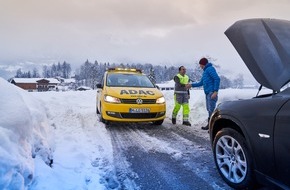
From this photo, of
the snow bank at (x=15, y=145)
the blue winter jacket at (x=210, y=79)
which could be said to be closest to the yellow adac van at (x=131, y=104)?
the blue winter jacket at (x=210, y=79)

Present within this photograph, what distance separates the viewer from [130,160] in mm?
5035

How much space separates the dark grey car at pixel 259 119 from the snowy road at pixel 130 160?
1.75 ft

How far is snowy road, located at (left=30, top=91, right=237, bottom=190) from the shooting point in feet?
12.7

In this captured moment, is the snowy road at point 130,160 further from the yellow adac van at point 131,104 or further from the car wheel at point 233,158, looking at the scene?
the yellow adac van at point 131,104

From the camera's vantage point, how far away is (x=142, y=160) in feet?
16.5

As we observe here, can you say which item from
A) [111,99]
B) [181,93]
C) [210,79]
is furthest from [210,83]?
[111,99]

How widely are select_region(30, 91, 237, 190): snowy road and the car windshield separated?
1.70 m

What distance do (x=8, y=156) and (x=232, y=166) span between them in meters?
2.70

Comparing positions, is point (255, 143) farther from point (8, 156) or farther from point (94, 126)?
point (94, 126)

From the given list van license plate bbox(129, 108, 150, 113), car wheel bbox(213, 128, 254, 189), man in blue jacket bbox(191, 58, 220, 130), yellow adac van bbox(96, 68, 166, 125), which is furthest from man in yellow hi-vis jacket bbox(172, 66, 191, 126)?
car wheel bbox(213, 128, 254, 189)

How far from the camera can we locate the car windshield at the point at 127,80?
29.6ft

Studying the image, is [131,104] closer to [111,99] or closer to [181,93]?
[111,99]

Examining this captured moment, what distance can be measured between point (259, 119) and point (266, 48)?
0.88 metres

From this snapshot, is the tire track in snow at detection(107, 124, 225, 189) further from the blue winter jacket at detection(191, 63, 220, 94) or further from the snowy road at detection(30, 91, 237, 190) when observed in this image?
the blue winter jacket at detection(191, 63, 220, 94)
